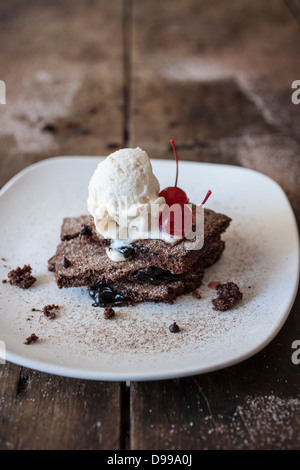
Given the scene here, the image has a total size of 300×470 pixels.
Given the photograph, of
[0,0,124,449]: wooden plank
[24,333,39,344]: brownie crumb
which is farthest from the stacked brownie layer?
[0,0,124,449]: wooden plank

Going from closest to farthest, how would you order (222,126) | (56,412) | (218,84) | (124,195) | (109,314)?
(56,412) → (109,314) → (124,195) → (222,126) → (218,84)

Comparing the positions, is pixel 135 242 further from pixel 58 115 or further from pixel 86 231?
pixel 58 115

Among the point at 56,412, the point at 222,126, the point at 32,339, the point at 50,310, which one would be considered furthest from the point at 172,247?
the point at 222,126

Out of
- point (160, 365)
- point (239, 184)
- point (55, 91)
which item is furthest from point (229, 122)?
point (160, 365)

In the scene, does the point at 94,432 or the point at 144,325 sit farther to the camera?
the point at 144,325
